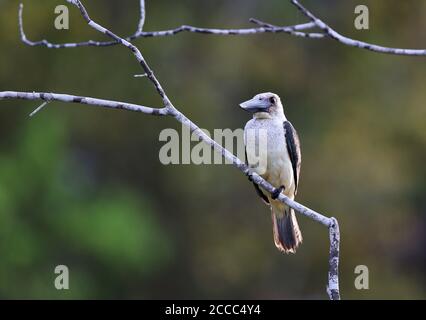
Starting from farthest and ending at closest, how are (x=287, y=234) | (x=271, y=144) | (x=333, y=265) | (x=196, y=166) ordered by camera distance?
1. (x=196, y=166)
2. (x=287, y=234)
3. (x=271, y=144)
4. (x=333, y=265)

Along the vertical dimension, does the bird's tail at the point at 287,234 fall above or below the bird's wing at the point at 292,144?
below

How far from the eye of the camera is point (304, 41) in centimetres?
2009

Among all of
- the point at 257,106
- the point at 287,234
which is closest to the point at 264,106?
the point at 257,106

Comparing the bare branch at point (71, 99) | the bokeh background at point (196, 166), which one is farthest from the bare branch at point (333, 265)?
the bokeh background at point (196, 166)

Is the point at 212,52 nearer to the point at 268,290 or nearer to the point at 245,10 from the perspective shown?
the point at 245,10

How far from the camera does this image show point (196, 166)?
18938mm

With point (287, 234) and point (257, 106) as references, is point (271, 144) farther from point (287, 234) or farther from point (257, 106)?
point (287, 234)

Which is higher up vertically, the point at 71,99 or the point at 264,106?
the point at 264,106

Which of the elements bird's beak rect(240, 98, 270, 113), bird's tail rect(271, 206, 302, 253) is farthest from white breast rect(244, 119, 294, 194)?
bird's tail rect(271, 206, 302, 253)

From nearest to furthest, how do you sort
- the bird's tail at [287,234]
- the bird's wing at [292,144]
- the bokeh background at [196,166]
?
1. the bird's wing at [292,144]
2. the bird's tail at [287,234]
3. the bokeh background at [196,166]

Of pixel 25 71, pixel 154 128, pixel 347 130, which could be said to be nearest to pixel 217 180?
pixel 154 128

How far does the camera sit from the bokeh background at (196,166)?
18891mm

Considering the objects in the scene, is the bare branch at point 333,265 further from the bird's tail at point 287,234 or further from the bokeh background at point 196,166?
the bokeh background at point 196,166

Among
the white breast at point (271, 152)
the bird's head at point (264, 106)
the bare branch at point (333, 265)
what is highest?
the bird's head at point (264, 106)
